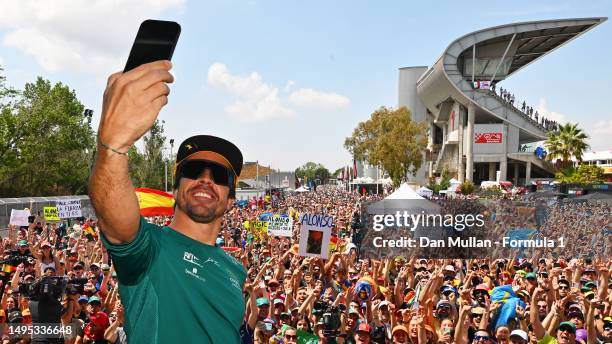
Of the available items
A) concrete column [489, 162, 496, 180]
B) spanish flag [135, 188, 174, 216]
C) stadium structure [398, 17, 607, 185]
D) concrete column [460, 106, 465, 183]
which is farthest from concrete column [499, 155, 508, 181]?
spanish flag [135, 188, 174, 216]

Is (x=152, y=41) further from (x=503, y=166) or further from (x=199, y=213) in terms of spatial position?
(x=503, y=166)

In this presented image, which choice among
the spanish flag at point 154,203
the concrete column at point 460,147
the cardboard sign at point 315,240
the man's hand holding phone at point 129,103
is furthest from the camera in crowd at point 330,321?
the concrete column at point 460,147

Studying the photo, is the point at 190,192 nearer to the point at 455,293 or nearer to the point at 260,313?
the point at 260,313

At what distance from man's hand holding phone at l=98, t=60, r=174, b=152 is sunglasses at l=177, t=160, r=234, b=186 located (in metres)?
0.58

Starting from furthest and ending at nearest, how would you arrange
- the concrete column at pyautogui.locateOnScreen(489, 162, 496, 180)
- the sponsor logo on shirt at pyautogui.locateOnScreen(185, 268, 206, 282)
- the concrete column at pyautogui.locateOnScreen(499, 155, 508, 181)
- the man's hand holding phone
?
the concrete column at pyautogui.locateOnScreen(489, 162, 496, 180)
the concrete column at pyautogui.locateOnScreen(499, 155, 508, 181)
the sponsor logo on shirt at pyautogui.locateOnScreen(185, 268, 206, 282)
the man's hand holding phone

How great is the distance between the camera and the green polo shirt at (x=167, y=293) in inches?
60.5

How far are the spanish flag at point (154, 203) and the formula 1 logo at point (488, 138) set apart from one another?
48240mm

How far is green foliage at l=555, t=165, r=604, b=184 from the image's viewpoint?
39.8 m

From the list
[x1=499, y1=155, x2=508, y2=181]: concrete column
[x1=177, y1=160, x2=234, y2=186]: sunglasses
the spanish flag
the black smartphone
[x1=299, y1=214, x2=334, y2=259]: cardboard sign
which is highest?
[x1=499, y1=155, x2=508, y2=181]: concrete column

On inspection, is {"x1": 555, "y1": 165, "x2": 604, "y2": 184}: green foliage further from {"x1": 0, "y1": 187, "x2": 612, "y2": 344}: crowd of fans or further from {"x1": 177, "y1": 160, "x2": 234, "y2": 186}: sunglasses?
{"x1": 177, "y1": 160, "x2": 234, "y2": 186}: sunglasses

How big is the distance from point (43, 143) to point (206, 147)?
45.9m

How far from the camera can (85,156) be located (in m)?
52.6

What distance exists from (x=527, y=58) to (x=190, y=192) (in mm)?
76515

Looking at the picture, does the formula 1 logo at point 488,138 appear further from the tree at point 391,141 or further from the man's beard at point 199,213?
the man's beard at point 199,213
